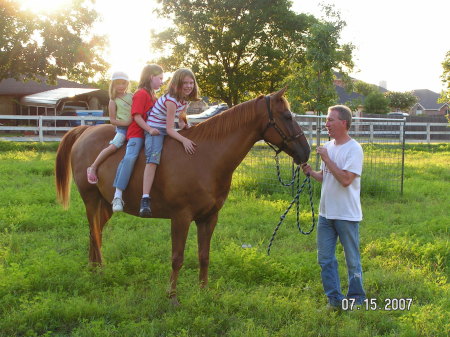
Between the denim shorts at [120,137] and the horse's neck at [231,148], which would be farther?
the denim shorts at [120,137]

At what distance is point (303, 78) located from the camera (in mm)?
13555

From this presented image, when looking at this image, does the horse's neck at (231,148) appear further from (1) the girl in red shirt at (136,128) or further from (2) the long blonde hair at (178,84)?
(1) the girl in red shirt at (136,128)

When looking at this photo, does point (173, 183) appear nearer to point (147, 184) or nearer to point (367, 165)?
point (147, 184)

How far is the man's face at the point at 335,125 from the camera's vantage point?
150 inches

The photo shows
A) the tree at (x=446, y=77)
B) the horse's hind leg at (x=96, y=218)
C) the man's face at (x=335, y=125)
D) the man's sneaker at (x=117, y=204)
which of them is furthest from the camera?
the tree at (x=446, y=77)

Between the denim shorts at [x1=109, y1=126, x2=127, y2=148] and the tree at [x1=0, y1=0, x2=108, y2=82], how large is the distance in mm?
19484

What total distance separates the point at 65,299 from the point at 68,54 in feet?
68.0

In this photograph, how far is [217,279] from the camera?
4609 mm

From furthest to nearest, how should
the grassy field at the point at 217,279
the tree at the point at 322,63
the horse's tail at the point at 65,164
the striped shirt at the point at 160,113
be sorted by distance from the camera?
the tree at the point at 322,63 < the horse's tail at the point at 65,164 < the striped shirt at the point at 160,113 < the grassy field at the point at 217,279

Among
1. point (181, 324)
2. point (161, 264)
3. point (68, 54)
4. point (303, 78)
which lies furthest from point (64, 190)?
point (68, 54)

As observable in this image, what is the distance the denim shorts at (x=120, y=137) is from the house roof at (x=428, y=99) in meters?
70.6

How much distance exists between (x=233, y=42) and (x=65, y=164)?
26.2m

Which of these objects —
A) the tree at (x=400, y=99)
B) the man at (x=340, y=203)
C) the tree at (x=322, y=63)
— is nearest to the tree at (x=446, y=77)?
the tree at (x=322, y=63)

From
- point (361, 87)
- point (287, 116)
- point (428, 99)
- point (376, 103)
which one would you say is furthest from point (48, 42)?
point (428, 99)
